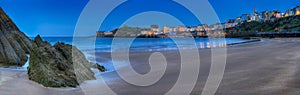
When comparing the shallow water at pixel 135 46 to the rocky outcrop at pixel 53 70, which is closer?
the rocky outcrop at pixel 53 70

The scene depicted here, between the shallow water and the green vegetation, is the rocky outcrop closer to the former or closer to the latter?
the shallow water

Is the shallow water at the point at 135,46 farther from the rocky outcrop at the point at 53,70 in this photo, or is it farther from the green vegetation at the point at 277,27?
the green vegetation at the point at 277,27

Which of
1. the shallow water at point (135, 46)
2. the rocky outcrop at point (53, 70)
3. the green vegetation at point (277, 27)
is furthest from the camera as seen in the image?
the green vegetation at point (277, 27)

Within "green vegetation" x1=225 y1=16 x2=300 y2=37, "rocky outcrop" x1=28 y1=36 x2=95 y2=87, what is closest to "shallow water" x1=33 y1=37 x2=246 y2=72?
"rocky outcrop" x1=28 y1=36 x2=95 y2=87

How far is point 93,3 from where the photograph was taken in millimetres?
6070

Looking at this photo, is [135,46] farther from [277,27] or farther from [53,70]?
[277,27]

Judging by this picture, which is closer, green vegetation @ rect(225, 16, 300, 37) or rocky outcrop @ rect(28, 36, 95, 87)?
rocky outcrop @ rect(28, 36, 95, 87)

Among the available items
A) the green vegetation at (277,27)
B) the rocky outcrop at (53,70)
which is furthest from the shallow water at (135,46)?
the green vegetation at (277,27)

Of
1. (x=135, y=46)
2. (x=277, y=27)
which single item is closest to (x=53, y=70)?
(x=135, y=46)

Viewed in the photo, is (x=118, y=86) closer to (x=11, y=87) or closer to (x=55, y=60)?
(x=55, y=60)

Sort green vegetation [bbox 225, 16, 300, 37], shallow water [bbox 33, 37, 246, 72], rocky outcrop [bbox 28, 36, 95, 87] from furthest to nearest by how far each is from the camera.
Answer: green vegetation [bbox 225, 16, 300, 37], shallow water [bbox 33, 37, 246, 72], rocky outcrop [bbox 28, 36, 95, 87]

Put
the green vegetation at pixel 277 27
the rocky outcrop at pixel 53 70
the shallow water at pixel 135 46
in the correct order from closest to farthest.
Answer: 1. the rocky outcrop at pixel 53 70
2. the shallow water at pixel 135 46
3. the green vegetation at pixel 277 27

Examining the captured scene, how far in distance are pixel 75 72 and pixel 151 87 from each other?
2.23m

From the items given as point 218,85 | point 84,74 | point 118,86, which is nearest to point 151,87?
point 118,86
